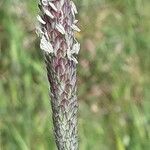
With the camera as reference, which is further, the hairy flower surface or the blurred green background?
the blurred green background

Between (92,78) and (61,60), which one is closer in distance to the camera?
(61,60)

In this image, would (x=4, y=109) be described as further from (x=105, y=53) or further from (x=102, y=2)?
(x=102, y=2)

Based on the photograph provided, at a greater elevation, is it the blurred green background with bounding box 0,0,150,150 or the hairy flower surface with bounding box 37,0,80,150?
the blurred green background with bounding box 0,0,150,150

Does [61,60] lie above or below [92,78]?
below

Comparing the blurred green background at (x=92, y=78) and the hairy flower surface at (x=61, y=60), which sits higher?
the blurred green background at (x=92, y=78)

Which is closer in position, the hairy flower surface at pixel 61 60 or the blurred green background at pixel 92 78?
the hairy flower surface at pixel 61 60
